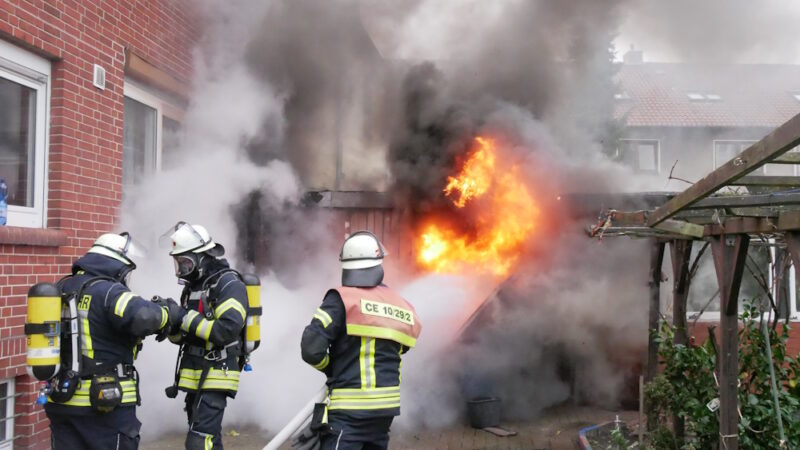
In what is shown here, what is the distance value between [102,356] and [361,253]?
5.35 feet

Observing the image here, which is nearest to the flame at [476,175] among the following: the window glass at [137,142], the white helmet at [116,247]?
the window glass at [137,142]

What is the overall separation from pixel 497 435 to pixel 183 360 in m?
3.90

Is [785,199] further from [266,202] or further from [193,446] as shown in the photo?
[266,202]

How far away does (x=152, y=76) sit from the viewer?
22.2ft

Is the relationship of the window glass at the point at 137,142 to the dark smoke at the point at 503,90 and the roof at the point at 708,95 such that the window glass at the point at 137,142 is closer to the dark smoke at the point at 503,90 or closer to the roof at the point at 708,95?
the dark smoke at the point at 503,90

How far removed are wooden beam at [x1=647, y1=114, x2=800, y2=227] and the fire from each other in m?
3.76

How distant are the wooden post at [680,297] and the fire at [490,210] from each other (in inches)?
91.0

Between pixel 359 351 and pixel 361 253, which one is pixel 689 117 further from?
pixel 359 351

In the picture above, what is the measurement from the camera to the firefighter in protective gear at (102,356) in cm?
384

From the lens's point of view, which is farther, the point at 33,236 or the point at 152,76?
the point at 152,76

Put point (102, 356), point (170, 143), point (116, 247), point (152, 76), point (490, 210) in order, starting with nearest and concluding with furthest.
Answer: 1. point (102, 356)
2. point (116, 247)
3. point (152, 76)
4. point (170, 143)
5. point (490, 210)

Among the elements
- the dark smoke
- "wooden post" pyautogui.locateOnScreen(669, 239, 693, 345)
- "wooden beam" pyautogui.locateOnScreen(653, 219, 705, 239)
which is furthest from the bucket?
"wooden beam" pyautogui.locateOnScreen(653, 219, 705, 239)

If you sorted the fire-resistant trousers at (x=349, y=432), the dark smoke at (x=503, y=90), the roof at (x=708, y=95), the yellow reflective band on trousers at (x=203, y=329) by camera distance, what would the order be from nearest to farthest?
1. the fire-resistant trousers at (x=349, y=432)
2. the yellow reflective band on trousers at (x=203, y=329)
3. the dark smoke at (x=503, y=90)
4. the roof at (x=708, y=95)

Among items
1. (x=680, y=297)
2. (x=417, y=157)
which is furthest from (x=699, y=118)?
(x=680, y=297)
